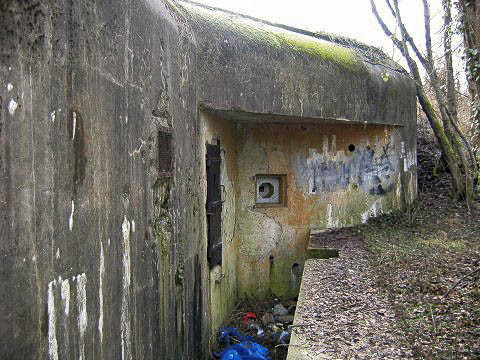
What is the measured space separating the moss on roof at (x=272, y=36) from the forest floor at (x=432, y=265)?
216 centimetres

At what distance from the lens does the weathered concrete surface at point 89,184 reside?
1.65 meters

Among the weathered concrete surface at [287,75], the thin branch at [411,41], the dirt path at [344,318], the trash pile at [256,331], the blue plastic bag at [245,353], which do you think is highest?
the thin branch at [411,41]

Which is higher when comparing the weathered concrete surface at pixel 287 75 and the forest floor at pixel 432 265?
the weathered concrete surface at pixel 287 75

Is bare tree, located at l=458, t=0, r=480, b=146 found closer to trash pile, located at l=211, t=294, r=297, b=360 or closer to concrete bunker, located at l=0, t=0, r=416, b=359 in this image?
concrete bunker, located at l=0, t=0, r=416, b=359

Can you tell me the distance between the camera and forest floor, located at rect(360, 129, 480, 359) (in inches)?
114

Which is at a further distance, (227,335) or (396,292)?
(227,335)

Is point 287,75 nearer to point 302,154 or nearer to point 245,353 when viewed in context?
point 302,154

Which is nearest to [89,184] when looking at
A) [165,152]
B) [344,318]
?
[165,152]

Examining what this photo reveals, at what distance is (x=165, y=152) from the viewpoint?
10.5 feet

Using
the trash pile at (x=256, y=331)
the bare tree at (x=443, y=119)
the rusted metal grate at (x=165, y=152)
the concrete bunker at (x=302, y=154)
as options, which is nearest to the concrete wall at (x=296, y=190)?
the concrete bunker at (x=302, y=154)

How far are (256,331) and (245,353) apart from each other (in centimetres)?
108

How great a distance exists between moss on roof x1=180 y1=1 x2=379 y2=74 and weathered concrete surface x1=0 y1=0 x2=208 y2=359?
923mm

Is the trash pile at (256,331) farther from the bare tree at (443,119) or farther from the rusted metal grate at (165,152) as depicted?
the bare tree at (443,119)

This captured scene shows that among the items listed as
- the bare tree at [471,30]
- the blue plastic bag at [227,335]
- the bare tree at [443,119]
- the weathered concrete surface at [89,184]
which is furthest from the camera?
the bare tree at [443,119]
